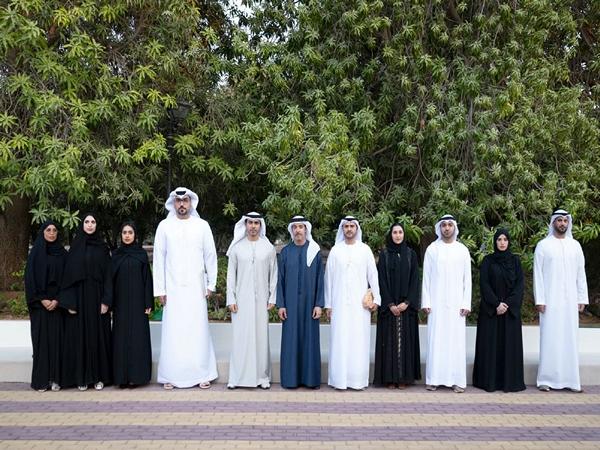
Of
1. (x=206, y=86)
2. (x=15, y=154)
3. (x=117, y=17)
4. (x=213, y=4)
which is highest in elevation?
(x=213, y=4)

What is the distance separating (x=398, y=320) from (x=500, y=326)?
1.05 m

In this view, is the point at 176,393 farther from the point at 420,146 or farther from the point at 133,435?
the point at 420,146

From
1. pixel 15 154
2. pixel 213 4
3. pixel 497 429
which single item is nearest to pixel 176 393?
pixel 497 429

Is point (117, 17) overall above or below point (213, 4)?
below

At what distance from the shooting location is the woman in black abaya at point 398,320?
22.9 ft

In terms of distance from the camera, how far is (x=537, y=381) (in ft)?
23.5

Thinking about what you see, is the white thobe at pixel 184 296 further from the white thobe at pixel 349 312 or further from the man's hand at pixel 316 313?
the white thobe at pixel 349 312

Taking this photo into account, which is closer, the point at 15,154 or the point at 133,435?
the point at 133,435

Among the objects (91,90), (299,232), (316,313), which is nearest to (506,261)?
(316,313)

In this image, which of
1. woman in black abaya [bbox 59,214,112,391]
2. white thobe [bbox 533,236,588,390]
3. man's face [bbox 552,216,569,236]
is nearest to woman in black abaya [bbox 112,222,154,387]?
woman in black abaya [bbox 59,214,112,391]

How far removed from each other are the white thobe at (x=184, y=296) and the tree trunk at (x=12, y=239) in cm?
542

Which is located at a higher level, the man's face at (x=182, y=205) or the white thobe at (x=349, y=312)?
the man's face at (x=182, y=205)

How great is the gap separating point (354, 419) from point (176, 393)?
1.87 metres

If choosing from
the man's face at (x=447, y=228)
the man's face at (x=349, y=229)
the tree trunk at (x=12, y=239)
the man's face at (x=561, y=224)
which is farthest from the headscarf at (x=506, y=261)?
the tree trunk at (x=12, y=239)
